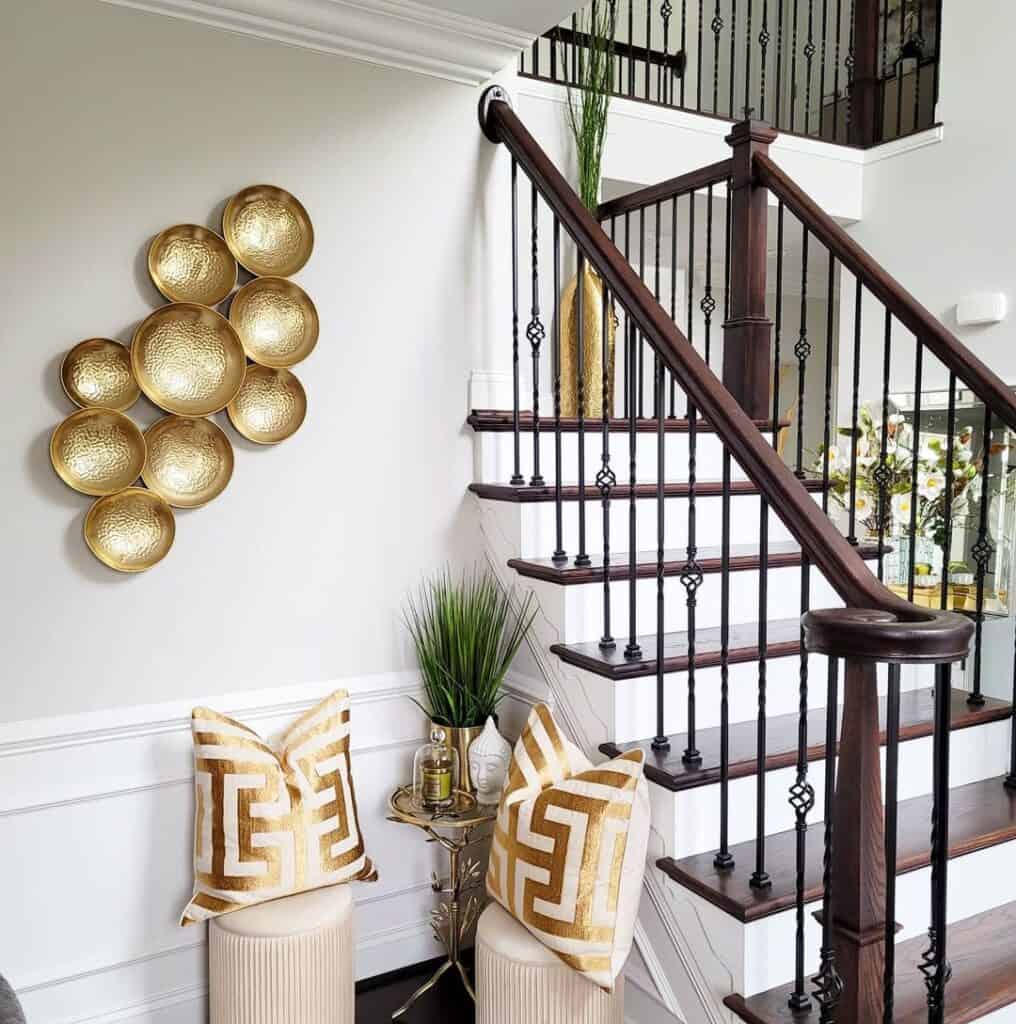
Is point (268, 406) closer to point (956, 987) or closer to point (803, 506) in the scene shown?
point (803, 506)

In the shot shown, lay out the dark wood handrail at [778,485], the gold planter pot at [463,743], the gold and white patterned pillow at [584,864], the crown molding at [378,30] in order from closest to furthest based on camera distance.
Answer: the dark wood handrail at [778,485], the gold and white patterned pillow at [584,864], the crown molding at [378,30], the gold planter pot at [463,743]

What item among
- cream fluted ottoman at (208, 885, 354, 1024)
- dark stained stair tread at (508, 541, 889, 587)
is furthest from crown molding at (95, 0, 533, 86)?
cream fluted ottoman at (208, 885, 354, 1024)

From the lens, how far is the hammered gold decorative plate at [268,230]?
7.20ft

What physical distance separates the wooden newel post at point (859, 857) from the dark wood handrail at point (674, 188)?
1.95 m

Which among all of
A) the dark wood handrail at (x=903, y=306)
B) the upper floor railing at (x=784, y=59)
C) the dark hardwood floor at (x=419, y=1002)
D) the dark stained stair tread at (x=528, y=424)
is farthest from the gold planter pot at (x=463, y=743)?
the upper floor railing at (x=784, y=59)

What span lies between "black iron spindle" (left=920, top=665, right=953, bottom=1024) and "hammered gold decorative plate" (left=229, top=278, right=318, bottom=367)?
5.33ft

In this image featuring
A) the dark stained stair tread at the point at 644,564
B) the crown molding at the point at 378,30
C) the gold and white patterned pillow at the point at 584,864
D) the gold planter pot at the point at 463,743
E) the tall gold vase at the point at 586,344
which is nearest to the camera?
the gold and white patterned pillow at the point at 584,864

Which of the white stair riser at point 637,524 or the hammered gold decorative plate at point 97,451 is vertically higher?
the hammered gold decorative plate at point 97,451

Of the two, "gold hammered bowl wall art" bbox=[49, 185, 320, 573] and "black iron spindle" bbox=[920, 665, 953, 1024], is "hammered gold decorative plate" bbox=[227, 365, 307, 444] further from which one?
"black iron spindle" bbox=[920, 665, 953, 1024]

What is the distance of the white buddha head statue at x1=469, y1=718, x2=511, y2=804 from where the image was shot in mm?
2330

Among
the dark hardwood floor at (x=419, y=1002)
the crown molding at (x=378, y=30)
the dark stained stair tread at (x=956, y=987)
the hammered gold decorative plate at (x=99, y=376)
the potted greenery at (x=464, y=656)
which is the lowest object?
the dark hardwood floor at (x=419, y=1002)

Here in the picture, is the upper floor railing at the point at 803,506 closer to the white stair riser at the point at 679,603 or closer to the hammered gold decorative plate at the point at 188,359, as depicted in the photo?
the white stair riser at the point at 679,603

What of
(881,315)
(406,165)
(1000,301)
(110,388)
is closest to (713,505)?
(406,165)

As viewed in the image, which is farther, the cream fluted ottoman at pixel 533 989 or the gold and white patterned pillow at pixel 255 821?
the gold and white patterned pillow at pixel 255 821
